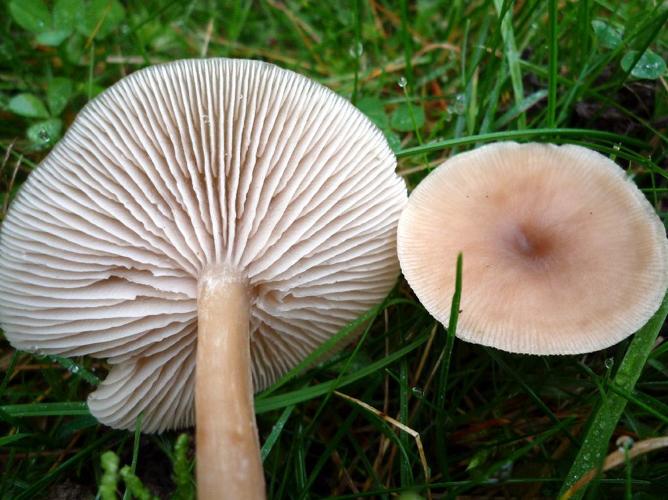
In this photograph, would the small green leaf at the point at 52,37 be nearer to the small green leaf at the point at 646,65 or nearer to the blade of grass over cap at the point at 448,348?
the blade of grass over cap at the point at 448,348

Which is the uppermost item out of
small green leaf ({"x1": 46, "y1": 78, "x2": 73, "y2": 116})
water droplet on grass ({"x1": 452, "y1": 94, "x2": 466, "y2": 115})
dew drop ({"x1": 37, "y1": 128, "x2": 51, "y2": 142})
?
small green leaf ({"x1": 46, "y1": 78, "x2": 73, "y2": 116})

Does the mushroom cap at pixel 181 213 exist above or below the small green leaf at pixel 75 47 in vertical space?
below

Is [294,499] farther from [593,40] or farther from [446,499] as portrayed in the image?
[593,40]

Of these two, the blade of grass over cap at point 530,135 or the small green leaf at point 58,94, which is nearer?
the blade of grass over cap at point 530,135

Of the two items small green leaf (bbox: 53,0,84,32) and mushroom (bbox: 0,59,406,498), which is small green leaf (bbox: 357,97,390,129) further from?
small green leaf (bbox: 53,0,84,32)

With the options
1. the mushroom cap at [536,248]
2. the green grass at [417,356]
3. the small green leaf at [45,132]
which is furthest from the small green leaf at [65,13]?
the mushroom cap at [536,248]

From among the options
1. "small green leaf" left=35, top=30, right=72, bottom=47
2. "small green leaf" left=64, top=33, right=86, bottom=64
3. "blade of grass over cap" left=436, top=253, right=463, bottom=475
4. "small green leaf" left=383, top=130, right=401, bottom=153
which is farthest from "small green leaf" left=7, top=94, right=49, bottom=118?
"blade of grass over cap" left=436, top=253, right=463, bottom=475

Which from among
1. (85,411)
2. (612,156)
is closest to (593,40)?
(612,156)
